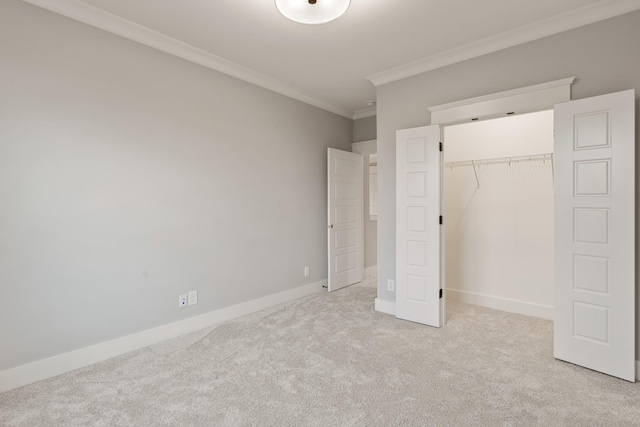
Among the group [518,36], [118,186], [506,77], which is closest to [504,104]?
[506,77]

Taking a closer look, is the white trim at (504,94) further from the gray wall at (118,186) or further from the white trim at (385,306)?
the white trim at (385,306)

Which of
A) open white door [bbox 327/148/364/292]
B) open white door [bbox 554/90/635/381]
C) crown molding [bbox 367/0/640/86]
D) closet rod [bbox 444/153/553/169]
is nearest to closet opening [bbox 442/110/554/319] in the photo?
closet rod [bbox 444/153/553/169]

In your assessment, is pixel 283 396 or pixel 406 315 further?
pixel 406 315

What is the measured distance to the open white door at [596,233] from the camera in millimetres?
2178

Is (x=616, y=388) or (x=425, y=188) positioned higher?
(x=425, y=188)

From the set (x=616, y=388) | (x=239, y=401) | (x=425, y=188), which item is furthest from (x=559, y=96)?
(x=239, y=401)

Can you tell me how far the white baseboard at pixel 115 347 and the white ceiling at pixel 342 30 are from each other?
249 centimetres

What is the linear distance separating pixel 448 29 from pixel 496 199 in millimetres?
2022

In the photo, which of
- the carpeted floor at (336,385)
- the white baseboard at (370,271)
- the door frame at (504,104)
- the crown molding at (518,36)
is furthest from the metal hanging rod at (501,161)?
the white baseboard at (370,271)

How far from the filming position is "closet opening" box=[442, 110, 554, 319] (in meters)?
3.46

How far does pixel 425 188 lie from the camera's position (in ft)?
10.5

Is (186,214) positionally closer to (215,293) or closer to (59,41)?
(215,293)

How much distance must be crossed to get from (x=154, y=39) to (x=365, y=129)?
3091mm

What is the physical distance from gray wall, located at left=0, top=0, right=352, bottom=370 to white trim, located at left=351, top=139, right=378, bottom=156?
1.55 m
